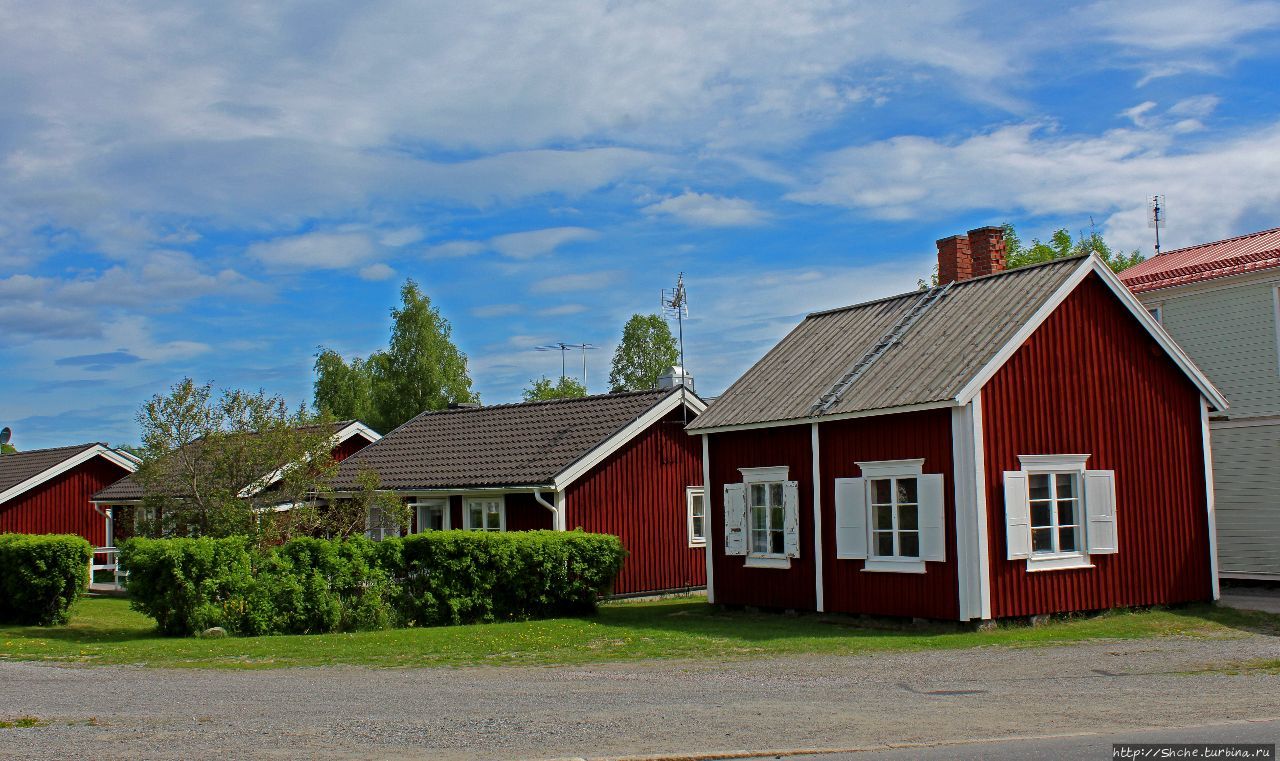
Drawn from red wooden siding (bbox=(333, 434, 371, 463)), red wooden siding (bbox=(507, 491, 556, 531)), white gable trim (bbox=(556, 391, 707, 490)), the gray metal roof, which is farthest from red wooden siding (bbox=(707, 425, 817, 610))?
red wooden siding (bbox=(333, 434, 371, 463))

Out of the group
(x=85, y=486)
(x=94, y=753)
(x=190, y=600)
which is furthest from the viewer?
(x=85, y=486)

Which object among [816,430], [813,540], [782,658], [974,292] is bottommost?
[782,658]

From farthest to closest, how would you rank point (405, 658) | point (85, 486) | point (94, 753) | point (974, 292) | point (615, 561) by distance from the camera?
point (85, 486) → point (615, 561) → point (974, 292) → point (405, 658) → point (94, 753)

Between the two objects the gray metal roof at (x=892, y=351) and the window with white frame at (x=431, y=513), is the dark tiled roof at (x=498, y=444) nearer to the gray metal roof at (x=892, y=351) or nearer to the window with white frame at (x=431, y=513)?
the window with white frame at (x=431, y=513)

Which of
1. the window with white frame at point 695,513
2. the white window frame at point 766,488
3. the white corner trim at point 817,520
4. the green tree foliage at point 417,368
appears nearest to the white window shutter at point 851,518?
the white corner trim at point 817,520

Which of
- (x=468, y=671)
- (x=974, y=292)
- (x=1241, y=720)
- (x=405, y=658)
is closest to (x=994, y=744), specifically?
(x=1241, y=720)

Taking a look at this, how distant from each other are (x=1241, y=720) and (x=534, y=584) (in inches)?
541

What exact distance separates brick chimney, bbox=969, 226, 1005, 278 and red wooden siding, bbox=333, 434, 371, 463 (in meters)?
20.2

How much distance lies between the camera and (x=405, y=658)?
1642 centimetres

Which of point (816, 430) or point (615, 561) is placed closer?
point (816, 430)

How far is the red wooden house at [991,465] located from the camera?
18.1 metres

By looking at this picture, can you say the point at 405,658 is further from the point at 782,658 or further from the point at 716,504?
the point at 716,504

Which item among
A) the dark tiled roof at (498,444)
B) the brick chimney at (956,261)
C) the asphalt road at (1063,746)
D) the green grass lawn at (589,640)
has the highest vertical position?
the brick chimney at (956,261)

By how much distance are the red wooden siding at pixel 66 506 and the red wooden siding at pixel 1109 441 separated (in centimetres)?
3091
